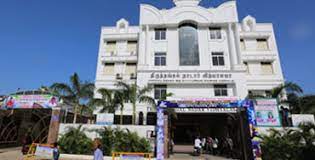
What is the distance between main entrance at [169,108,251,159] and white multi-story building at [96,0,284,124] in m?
2.77

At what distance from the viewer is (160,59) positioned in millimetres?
21375

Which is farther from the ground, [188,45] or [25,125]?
[188,45]

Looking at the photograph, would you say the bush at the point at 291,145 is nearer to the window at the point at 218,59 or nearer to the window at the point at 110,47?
the window at the point at 218,59

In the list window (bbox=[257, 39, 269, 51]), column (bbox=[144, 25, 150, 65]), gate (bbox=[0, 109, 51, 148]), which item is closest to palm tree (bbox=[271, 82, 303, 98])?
window (bbox=[257, 39, 269, 51])

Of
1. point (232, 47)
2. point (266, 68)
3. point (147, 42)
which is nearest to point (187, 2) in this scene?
point (147, 42)

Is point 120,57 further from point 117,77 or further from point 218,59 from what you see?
point 218,59

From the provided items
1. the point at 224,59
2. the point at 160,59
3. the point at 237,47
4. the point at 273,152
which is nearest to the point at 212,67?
the point at 224,59

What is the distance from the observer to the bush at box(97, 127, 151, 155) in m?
12.3

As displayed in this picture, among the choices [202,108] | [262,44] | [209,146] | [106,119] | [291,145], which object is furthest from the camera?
[262,44]

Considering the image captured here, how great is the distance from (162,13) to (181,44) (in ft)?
15.9

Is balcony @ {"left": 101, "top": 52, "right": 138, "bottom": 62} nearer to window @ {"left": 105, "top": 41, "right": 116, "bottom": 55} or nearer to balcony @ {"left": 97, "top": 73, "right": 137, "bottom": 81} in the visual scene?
window @ {"left": 105, "top": 41, "right": 116, "bottom": 55}

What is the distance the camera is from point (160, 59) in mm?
21375

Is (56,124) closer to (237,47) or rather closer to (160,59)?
(160,59)

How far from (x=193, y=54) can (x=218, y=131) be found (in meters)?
8.83
